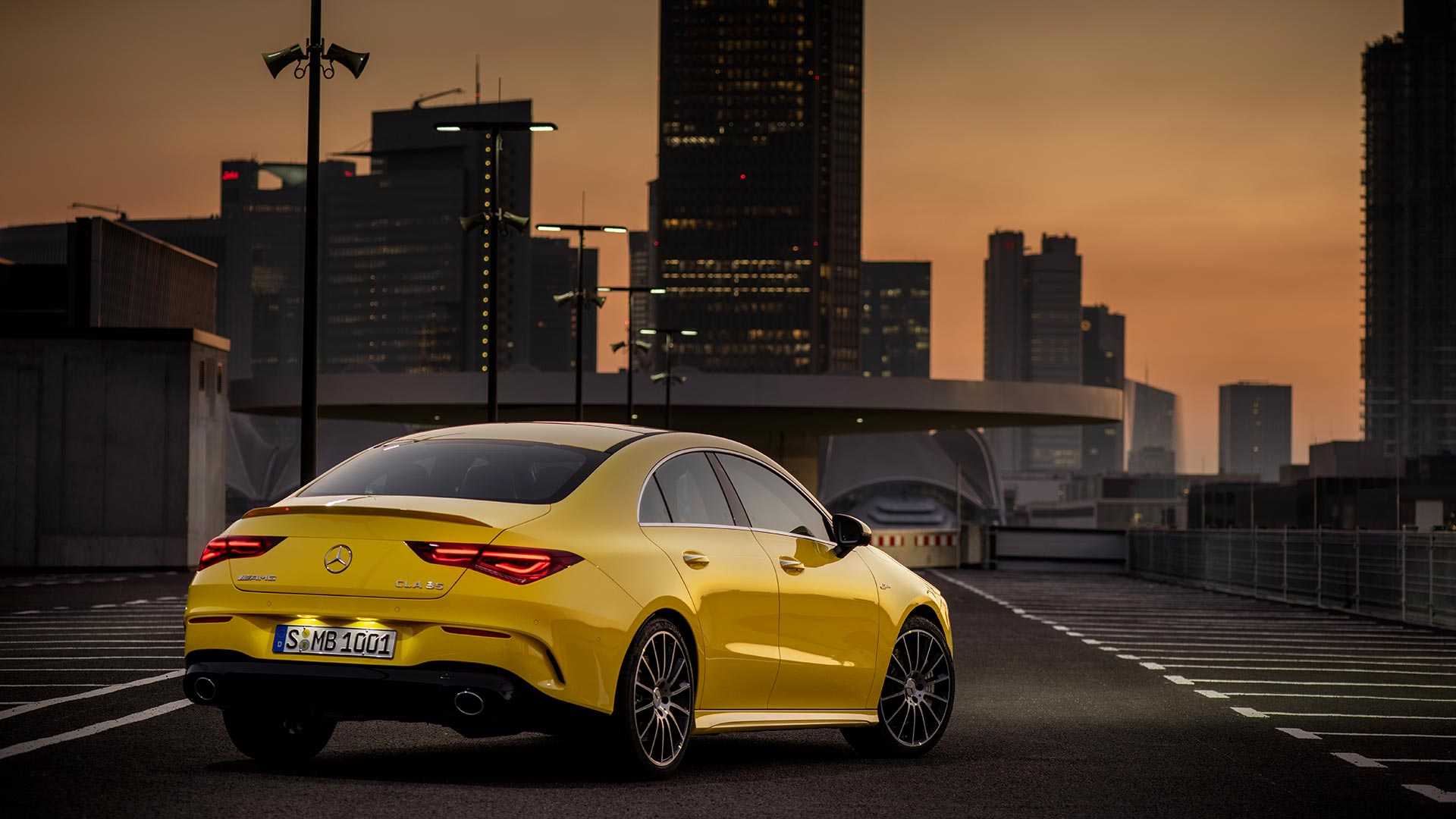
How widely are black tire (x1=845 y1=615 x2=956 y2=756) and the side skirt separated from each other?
15 cm

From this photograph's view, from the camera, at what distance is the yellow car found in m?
7.92

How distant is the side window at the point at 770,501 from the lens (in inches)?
380

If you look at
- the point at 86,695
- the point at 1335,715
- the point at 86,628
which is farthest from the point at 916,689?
the point at 86,628

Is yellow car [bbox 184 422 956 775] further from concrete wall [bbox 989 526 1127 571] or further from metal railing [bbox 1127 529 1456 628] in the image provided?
concrete wall [bbox 989 526 1127 571]

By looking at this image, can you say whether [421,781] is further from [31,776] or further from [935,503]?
[935,503]

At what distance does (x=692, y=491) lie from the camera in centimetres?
927

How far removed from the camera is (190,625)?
27.6 feet

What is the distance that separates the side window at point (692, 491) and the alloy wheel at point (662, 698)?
651 millimetres

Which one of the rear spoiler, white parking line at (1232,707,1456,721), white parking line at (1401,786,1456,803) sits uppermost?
the rear spoiler

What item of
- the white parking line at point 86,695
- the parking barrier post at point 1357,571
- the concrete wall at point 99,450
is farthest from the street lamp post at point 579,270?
the white parking line at point 86,695

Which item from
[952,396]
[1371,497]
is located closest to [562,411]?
[952,396]

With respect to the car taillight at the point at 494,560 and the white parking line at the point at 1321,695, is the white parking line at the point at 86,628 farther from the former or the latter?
the car taillight at the point at 494,560

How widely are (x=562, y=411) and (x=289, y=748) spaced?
75.6 meters

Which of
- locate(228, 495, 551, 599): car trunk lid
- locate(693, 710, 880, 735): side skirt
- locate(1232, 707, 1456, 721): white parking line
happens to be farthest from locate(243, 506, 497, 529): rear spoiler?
locate(1232, 707, 1456, 721): white parking line
